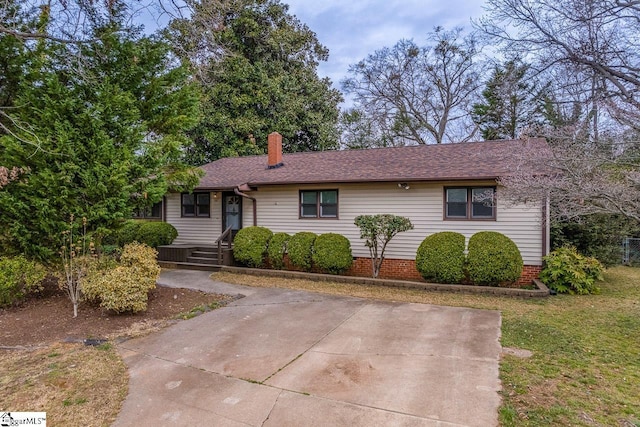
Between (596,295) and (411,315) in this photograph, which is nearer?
(411,315)

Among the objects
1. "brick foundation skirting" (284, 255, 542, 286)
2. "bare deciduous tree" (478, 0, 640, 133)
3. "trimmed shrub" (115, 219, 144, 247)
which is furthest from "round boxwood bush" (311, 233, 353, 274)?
"trimmed shrub" (115, 219, 144, 247)

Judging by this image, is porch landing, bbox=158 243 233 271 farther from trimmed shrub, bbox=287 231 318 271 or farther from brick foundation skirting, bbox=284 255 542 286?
trimmed shrub, bbox=287 231 318 271

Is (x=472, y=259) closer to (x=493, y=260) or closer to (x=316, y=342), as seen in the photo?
(x=493, y=260)

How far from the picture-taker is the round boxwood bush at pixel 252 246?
10.9 m

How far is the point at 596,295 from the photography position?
812 cm

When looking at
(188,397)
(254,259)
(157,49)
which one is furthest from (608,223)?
(157,49)

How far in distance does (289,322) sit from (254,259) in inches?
194

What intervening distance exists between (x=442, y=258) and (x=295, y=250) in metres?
4.01

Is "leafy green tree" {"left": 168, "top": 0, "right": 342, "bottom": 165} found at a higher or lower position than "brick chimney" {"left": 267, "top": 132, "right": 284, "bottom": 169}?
higher

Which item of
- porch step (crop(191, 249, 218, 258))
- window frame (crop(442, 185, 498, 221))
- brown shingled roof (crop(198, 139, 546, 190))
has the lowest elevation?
porch step (crop(191, 249, 218, 258))

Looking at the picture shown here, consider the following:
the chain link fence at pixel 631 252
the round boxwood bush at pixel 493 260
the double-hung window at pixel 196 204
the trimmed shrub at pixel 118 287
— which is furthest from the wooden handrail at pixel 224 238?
the chain link fence at pixel 631 252

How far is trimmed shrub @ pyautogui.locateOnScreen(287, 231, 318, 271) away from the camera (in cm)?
1039

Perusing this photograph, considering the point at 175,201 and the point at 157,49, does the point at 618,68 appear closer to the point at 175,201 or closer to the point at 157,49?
the point at 157,49

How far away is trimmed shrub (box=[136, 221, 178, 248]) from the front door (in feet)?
6.57
